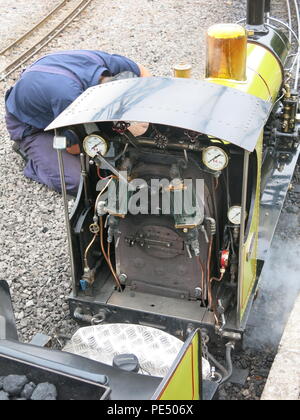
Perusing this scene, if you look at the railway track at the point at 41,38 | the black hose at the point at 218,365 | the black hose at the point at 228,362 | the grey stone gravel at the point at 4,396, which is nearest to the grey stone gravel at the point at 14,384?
the grey stone gravel at the point at 4,396

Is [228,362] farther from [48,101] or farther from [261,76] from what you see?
[48,101]

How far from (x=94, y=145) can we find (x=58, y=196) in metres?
2.73

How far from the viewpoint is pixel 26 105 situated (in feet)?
24.2

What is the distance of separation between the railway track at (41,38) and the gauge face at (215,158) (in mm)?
6491

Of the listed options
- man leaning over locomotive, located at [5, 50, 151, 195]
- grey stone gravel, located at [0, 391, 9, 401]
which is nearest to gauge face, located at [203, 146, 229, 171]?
grey stone gravel, located at [0, 391, 9, 401]

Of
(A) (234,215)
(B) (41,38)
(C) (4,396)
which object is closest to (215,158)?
(A) (234,215)

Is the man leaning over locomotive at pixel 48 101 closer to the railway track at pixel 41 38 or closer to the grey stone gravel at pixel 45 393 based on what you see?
the railway track at pixel 41 38

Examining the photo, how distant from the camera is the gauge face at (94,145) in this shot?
4.47 metres

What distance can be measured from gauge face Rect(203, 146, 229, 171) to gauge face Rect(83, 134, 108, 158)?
2.42 feet

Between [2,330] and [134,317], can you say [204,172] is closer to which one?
[134,317]

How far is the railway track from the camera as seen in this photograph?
405 inches

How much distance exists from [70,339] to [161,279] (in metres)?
0.84

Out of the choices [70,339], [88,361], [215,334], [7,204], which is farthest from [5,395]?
[7,204]

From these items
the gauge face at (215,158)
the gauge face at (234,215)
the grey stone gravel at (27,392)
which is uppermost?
the gauge face at (215,158)
